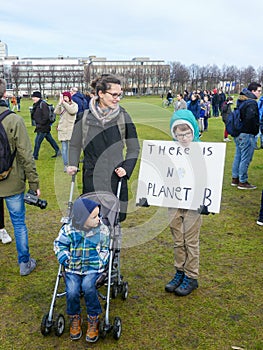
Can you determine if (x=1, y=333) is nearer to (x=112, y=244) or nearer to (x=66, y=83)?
(x=112, y=244)

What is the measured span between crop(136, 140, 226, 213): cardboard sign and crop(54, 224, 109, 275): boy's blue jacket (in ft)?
3.33

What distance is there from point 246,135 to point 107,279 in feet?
17.2

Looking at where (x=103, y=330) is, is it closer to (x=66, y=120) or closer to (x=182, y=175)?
(x=182, y=175)

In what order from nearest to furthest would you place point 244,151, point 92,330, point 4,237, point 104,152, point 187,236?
1. point 92,330
2. point 104,152
3. point 187,236
4. point 4,237
5. point 244,151

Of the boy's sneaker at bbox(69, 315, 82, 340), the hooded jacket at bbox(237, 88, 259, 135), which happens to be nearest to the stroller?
the boy's sneaker at bbox(69, 315, 82, 340)

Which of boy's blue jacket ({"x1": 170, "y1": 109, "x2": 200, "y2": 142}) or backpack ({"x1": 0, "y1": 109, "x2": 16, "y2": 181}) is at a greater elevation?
boy's blue jacket ({"x1": 170, "y1": 109, "x2": 200, "y2": 142})

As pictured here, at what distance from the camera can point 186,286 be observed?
3.94 meters

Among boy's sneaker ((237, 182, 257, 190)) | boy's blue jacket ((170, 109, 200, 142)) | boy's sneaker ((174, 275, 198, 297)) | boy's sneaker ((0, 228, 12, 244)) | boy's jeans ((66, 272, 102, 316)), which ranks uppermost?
boy's blue jacket ((170, 109, 200, 142))

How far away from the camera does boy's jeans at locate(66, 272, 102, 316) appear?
3.13m

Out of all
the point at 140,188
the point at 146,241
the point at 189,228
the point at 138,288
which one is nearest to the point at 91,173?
the point at 140,188

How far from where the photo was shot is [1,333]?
3389 mm

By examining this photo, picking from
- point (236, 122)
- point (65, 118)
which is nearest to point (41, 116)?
point (65, 118)

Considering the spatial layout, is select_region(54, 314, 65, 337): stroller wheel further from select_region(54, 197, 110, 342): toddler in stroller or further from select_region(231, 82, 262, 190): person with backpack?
select_region(231, 82, 262, 190): person with backpack

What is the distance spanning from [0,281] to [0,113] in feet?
6.26
